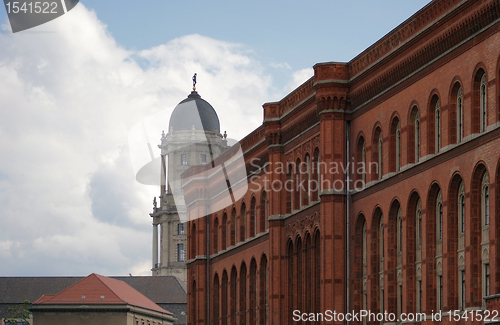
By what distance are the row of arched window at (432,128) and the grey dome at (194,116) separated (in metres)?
115

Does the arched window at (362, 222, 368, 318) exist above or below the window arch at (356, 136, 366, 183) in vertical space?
below

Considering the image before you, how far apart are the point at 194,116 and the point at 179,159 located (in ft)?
33.3

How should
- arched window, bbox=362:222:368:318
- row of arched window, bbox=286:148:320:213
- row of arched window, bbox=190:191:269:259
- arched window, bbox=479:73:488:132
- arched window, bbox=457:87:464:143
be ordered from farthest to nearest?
row of arched window, bbox=190:191:269:259
row of arched window, bbox=286:148:320:213
arched window, bbox=362:222:368:318
arched window, bbox=457:87:464:143
arched window, bbox=479:73:488:132

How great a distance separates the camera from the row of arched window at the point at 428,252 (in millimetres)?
40656

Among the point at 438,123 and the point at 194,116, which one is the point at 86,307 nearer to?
the point at 194,116

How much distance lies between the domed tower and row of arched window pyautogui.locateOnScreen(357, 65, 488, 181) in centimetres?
11512

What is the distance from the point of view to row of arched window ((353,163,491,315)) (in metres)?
40.7

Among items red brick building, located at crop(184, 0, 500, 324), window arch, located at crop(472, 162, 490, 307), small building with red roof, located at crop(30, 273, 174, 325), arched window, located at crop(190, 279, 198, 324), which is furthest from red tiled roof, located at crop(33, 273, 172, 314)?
window arch, located at crop(472, 162, 490, 307)

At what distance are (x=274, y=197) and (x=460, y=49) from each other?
21.8 metres

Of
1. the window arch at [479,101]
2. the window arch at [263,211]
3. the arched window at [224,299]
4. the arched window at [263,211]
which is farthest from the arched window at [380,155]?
the arched window at [224,299]

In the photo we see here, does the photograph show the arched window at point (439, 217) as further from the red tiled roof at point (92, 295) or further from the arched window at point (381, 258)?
the red tiled roof at point (92, 295)

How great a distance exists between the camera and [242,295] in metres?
71.2

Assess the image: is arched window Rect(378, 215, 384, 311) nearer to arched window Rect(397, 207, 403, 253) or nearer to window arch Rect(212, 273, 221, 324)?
arched window Rect(397, 207, 403, 253)

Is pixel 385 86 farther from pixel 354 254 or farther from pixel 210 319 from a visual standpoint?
pixel 210 319
